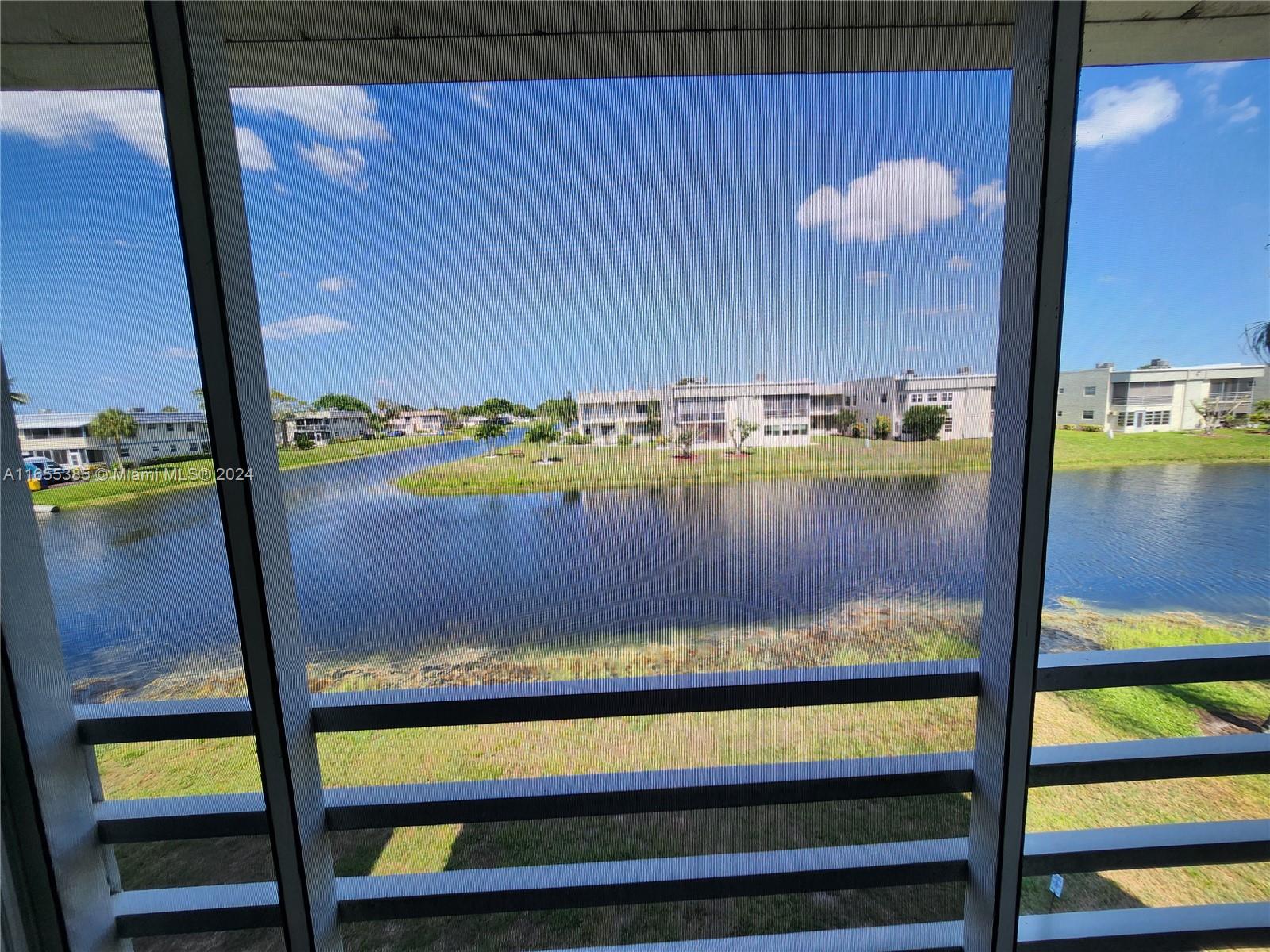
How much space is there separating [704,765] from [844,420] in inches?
29.8

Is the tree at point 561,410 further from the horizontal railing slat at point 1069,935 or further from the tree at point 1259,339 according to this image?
the tree at point 1259,339

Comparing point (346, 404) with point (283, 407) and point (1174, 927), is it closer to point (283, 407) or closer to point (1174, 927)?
point (283, 407)

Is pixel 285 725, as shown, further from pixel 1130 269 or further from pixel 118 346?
pixel 1130 269

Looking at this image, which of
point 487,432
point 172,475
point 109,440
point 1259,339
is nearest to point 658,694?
point 487,432

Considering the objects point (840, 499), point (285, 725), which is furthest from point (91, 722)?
point (840, 499)

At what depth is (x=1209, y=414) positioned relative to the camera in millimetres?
950

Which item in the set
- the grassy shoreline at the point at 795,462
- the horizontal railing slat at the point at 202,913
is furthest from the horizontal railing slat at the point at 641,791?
the grassy shoreline at the point at 795,462

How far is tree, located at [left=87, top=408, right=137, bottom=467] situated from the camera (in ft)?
2.89

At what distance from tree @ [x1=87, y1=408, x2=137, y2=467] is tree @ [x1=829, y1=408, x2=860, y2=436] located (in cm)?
132

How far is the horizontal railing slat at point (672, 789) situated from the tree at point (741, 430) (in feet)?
2.24

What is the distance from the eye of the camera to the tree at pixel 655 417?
2.99 feet

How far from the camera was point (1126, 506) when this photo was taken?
3.14ft

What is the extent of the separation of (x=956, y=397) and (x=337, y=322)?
1188 millimetres

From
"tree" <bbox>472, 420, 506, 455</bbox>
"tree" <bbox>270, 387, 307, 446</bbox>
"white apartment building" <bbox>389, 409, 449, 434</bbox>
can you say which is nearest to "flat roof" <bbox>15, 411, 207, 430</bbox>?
"tree" <bbox>270, 387, 307, 446</bbox>
